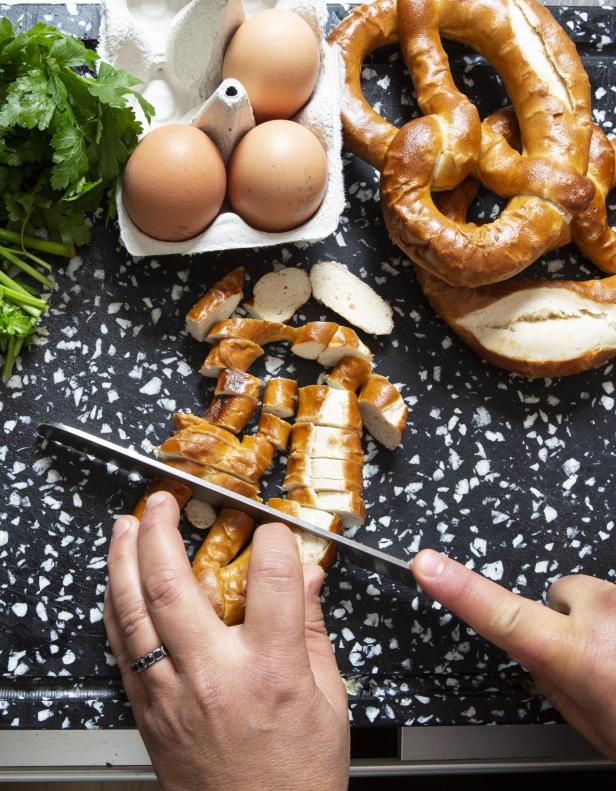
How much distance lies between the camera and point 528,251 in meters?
1.33

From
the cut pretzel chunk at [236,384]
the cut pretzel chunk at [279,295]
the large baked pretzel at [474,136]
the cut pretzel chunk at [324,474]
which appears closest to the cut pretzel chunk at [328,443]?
the cut pretzel chunk at [324,474]

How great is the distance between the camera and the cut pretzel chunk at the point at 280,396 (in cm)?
139

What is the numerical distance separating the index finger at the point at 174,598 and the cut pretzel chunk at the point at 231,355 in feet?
1.01

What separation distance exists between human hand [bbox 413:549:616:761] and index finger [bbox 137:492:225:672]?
0.35 metres

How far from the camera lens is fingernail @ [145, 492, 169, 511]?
3.99ft

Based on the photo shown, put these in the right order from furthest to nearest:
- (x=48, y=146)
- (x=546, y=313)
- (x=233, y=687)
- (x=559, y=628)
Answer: (x=546, y=313) → (x=48, y=146) → (x=559, y=628) → (x=233, y=687)

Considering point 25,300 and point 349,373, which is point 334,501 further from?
point 25,300

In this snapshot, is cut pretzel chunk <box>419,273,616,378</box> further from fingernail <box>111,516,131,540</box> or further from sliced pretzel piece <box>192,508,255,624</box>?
fingernail <box>111,516,131,540</box>

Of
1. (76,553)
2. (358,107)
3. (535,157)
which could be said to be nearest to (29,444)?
(76,553)

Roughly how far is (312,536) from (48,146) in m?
0.77

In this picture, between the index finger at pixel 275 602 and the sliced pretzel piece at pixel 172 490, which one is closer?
the index finger at pixel 275 602

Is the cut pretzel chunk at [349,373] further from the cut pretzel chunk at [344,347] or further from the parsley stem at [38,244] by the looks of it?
the parsley stem at [38,244]

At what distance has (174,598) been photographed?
109 centimetres

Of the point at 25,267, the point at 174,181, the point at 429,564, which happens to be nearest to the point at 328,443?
the point at 429,564
